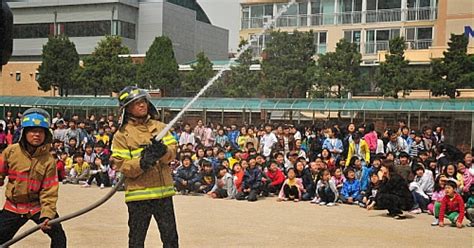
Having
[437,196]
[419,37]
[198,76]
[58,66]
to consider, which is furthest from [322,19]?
[437,196]

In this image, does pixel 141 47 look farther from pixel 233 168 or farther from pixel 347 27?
pixel 233 168

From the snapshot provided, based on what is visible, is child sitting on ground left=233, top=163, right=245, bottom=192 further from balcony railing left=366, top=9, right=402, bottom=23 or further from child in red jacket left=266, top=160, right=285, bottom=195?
balcony railing left=366, top=9, right=402, bottom=23

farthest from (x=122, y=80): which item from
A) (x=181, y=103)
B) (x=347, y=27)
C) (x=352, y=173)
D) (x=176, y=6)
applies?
(x=176, y=6)

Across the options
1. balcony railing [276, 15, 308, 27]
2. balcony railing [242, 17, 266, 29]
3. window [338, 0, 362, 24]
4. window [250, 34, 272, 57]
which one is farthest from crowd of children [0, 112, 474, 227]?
window [338, 0, 362, 24]

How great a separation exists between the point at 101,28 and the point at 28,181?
85.3 ft

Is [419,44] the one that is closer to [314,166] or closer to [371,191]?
[314,166]

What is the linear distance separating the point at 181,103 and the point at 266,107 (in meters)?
1.92

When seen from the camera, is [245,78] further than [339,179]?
Yes

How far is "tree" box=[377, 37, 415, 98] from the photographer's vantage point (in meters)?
16.8

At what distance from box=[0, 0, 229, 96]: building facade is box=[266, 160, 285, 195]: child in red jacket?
48.7 feet

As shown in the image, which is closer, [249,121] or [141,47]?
[249,121]

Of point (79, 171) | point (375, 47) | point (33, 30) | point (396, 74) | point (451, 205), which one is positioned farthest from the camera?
point (33, 30)

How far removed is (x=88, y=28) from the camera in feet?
93.5

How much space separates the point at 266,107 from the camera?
13.4 metres
